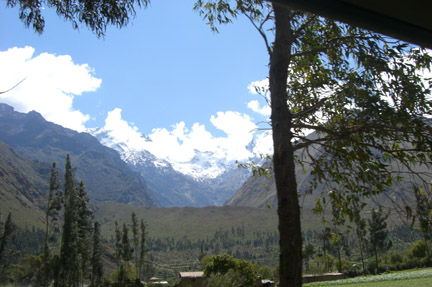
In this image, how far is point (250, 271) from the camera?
29.6 m

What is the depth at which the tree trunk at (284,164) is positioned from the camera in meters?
5.83

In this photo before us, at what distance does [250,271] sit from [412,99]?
25.4 m

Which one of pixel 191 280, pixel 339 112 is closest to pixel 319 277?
pixel 191 280

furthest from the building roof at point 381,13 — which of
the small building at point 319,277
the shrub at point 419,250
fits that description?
the shrub at point 419,250

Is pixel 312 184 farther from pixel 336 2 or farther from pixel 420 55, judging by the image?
pixel 336 2

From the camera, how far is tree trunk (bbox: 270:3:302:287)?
583cm

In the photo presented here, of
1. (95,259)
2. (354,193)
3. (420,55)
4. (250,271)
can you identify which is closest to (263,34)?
(420,55)

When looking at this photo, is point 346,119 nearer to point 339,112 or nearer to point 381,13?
point 339,112

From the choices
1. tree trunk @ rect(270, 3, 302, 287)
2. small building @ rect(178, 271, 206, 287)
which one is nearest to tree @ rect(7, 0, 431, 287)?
tree trunk @ rect(270, 3, 302, 287)

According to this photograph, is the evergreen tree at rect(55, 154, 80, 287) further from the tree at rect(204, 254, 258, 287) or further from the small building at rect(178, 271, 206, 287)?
the tree at rect(204, 254, 258, 287)

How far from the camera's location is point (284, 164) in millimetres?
6324

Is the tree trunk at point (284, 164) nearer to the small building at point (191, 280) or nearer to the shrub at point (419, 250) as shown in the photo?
the small building at point (191, 280)

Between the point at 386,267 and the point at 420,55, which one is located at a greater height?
the point at 420,55

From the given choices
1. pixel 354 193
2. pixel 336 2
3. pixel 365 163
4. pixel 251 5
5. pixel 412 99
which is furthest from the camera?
pixel 251 5
